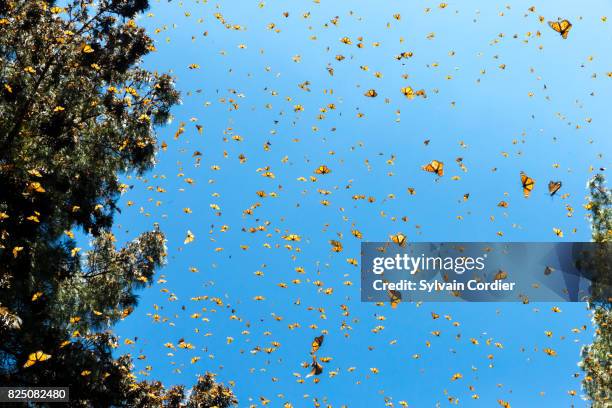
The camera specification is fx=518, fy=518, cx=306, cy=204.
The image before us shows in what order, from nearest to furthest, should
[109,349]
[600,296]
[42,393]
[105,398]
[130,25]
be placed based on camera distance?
[42,393], [105,398], [109,349], [130,25], [600,296]

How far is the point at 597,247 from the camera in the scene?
18828 millimetres

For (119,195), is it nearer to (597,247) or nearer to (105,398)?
(105,398)

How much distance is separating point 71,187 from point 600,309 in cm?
1750

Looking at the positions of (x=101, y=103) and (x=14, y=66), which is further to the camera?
(x=101, y=103)

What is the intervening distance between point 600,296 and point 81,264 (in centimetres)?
1699

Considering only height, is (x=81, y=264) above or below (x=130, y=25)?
below

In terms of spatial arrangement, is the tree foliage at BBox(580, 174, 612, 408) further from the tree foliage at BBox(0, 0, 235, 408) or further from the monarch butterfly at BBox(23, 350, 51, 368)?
the monarch butterfly at BBox(23, 350, 51, 368)

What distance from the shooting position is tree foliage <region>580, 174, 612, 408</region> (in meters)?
17.2

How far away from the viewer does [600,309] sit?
719 inches

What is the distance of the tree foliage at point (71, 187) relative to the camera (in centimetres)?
1047

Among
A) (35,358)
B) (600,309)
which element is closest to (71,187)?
(35,358)

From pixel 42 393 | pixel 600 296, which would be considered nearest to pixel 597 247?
pixel 600 296

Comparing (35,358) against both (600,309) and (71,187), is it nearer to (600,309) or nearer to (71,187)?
(71,187)

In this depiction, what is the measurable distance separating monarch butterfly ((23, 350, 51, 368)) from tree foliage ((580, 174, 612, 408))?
16.0 meters
